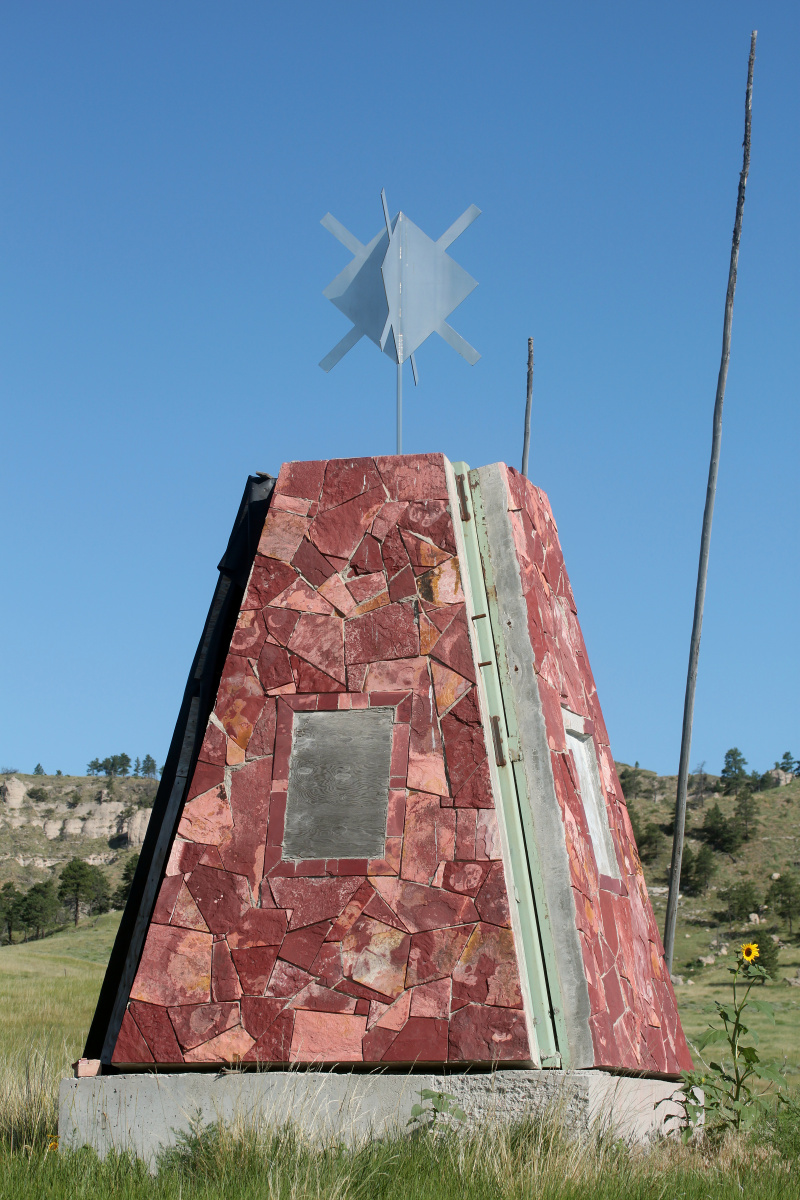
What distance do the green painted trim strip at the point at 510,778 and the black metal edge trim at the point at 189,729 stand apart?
145 centimetres

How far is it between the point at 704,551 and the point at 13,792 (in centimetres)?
6282

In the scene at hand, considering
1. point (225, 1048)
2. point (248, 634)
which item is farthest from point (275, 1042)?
point (248, 634)

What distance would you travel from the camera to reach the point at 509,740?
695cm

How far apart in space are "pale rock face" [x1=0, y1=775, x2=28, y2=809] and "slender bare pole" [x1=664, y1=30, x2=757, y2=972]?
61.1 meters

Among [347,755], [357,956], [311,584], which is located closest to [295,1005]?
[357,956]

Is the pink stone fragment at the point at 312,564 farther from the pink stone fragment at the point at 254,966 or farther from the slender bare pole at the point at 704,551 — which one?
the slender bare pole at the point at 704,551

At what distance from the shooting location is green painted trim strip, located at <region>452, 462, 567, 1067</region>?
246 inches

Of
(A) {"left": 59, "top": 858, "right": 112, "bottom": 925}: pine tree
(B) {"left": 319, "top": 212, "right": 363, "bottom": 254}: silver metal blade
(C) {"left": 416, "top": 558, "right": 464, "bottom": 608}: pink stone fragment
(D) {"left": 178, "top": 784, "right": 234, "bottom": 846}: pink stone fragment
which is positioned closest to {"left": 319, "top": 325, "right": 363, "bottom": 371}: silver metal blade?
(B) {"left": 319, "top": 212, "right": 363, "bottom": 254}: silver metal blade

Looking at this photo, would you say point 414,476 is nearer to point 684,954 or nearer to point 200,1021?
point 200,1021

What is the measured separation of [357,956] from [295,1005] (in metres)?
0.42

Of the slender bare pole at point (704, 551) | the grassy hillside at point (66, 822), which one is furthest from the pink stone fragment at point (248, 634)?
the grassy hillside at point (66, 822)

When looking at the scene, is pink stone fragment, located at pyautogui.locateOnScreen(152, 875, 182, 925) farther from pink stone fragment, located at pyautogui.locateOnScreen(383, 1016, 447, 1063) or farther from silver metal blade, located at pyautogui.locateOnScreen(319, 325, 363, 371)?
silver metal blade, located at pyautogui.locateOnScreen(319, 325, 363, 371)

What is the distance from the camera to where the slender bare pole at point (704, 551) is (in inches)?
522

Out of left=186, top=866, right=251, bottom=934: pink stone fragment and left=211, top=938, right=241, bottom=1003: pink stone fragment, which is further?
left=186, top=866, right=251, bottom=934: pink stone fragment
